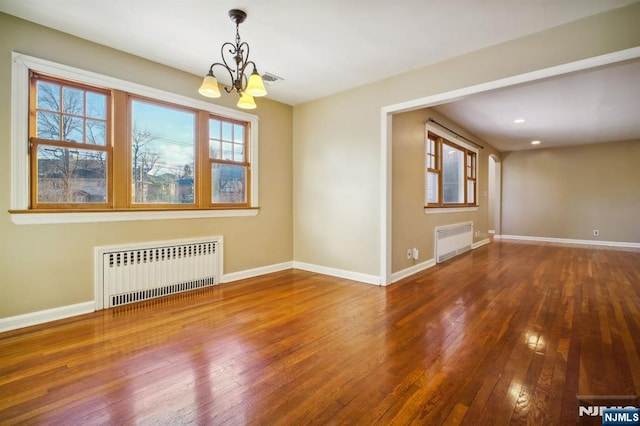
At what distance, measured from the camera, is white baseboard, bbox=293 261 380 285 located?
13.6 ft

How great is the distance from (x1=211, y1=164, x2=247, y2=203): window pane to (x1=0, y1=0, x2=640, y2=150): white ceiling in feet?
4.18

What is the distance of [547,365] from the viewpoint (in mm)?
2062

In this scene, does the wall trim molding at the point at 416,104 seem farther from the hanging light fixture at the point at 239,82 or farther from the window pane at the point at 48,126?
the window pane at the point at 48,126

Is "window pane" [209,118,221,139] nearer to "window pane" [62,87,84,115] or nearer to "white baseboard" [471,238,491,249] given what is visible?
"window pane" [62,87,84,115]

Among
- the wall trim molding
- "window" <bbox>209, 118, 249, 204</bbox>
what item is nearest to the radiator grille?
"window" <bbox>209, 118, 249, 204</bbox>

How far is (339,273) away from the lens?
14.9 feet

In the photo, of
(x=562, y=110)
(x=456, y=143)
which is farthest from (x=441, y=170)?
(x=562, y=110)

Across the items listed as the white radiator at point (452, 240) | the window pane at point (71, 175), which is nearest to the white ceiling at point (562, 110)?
the white radiator at point (452, 240)

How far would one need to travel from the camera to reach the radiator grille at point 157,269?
315cm

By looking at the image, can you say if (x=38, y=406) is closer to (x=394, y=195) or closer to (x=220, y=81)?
(x=220, y=81)

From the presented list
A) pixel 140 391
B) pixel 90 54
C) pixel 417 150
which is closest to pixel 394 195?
pixel 417 150

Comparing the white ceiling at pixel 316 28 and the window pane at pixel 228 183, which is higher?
the white ceiling at pixel 316 28

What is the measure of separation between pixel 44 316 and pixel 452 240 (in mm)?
6220

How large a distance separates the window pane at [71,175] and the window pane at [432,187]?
4.86m
